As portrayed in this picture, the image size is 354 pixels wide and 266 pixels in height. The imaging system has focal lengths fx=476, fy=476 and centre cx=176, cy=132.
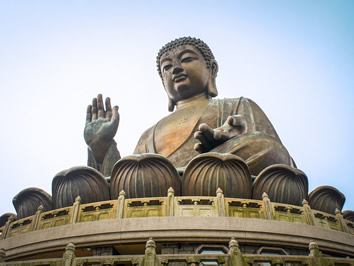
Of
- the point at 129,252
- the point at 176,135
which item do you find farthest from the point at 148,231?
the point at 176,135

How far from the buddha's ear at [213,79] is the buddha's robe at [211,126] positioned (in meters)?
0.88

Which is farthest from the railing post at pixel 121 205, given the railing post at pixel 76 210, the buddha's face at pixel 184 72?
the buddha's face at pixel 184 72

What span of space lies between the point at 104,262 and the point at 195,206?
182cm

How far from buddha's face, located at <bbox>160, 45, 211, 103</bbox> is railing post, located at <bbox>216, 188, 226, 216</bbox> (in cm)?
470

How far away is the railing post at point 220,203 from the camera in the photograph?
5.83m

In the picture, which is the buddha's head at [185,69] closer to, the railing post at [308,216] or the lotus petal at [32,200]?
the lotus petal at [32,200]

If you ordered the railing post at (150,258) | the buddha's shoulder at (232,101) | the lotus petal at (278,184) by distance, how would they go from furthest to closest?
the buddha's shoulder at (232,101), the lotus petal at (278,184), the railing post at (150,258)

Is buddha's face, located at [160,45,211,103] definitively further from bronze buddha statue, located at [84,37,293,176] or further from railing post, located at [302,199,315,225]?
railing post, located at [302,199,315,225]

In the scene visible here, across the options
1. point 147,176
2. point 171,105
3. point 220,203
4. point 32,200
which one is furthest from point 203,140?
point 171,105

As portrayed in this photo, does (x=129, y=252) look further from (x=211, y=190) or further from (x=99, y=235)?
(x=211, y=190)

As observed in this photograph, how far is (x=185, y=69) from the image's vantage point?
34.1 ft

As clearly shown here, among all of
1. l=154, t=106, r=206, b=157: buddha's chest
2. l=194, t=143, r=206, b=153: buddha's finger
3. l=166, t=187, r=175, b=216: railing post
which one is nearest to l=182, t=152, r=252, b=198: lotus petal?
l=166, t=187, r=175, b=216: railing post

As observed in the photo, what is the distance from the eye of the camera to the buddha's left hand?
7.71 m

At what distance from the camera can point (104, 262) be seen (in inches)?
172
